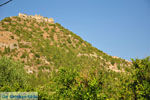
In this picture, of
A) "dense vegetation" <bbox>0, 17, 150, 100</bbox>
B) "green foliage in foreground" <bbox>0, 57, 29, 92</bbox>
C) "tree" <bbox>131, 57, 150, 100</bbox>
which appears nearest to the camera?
"tree" <bbox>131, 57, 150, 100</bbox>

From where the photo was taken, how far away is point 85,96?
20562mm

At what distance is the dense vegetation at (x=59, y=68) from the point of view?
21.3 meters

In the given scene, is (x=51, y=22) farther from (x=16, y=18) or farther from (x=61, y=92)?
(x=61, y=92)

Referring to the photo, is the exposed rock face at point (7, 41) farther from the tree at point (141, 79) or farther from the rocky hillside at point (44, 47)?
the tree at point (141, 79)

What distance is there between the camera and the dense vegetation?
2130cm

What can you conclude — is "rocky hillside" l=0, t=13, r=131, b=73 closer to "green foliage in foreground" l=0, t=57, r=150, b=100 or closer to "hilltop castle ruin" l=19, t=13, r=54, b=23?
"hilltop castle ruin" l=19, t=13, r=54, b=23

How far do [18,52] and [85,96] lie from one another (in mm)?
37105

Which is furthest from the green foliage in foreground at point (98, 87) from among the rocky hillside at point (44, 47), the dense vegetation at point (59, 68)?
the rocky hillside at point (44, 47)

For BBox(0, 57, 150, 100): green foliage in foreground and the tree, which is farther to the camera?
BBox(0, 57, 150, 100): green foliage in foreground

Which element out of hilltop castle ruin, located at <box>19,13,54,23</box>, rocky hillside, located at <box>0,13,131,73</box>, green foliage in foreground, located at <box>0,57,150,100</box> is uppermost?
hilltop castle ruin, located at <box>19,13,54,23</box>

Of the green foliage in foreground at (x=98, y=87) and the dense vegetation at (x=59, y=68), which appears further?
the dense vegetation at (x=59, y=68)

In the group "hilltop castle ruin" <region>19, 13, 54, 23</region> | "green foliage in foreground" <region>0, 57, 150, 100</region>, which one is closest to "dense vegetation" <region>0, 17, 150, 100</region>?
"green foliage in foreground" <region>0, 57, 150, 100</region>

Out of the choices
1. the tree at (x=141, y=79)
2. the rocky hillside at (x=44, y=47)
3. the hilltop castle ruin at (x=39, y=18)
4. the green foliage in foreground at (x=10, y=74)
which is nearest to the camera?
the tree at (x=141, y=79)

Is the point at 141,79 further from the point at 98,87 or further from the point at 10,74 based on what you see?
the point at 10,74
